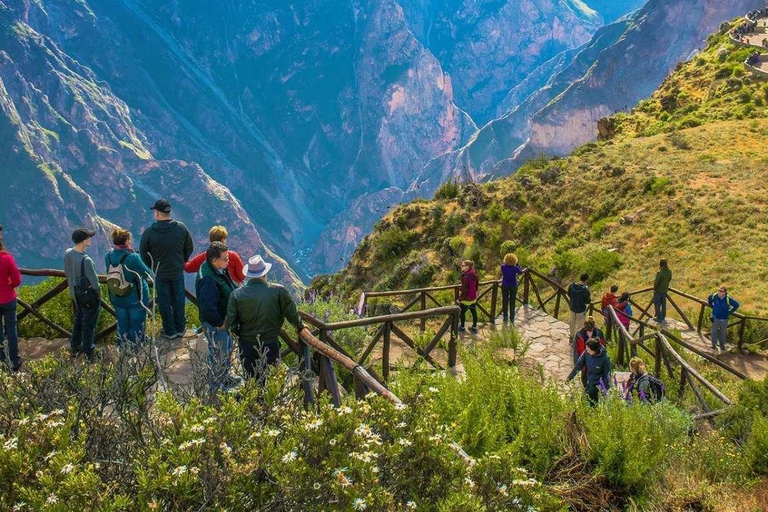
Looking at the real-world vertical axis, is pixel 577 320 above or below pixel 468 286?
below

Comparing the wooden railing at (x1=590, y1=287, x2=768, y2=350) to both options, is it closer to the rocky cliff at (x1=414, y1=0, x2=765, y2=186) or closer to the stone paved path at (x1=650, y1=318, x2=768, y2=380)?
the stone paved path at (x1=650, y1=318, x2=768, y2=380)

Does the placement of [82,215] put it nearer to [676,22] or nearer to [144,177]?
[144,177]

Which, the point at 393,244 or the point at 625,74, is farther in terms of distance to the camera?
the point at 625,74

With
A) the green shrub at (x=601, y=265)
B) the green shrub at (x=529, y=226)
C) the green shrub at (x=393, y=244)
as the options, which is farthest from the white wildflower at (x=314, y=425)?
the green shrub at (x=393, y=244)

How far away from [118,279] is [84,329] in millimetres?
948

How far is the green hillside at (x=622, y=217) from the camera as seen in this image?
52.8 ft

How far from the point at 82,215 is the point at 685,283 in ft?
417

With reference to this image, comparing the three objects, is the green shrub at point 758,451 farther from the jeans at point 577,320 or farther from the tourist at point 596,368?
the jeans at point 577,320

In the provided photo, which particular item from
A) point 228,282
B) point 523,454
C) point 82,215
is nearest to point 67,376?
point 228,282

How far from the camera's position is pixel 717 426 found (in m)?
5.43

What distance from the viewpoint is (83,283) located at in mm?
5777

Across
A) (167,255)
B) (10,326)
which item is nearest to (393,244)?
(167,255)

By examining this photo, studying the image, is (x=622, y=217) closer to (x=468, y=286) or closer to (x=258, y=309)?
(x=468, y=286)

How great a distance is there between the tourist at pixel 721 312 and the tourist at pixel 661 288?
106 centimetres
